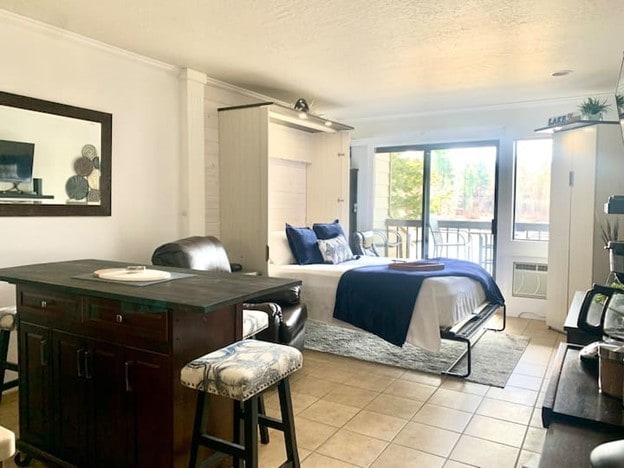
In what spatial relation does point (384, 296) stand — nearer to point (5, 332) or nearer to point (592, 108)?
point (5, 332)

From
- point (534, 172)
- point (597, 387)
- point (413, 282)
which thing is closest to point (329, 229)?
point (413, 282)

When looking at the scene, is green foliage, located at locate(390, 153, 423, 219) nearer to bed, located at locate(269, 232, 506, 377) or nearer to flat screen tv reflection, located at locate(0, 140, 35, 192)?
bed, located at locate(269, 232, 506, 377)

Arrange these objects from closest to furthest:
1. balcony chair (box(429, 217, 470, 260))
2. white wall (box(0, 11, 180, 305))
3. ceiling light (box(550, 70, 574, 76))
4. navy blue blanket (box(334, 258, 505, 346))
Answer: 1. white wall (box(0, 11, 180, 305))
2. navy blue blanket (box(334, 258, 505, 346))
3. ceiling light (box(550, 70, 574, 76))
4. balcony chair (box(429, 217, 470, 260))

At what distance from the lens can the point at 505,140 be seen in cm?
557

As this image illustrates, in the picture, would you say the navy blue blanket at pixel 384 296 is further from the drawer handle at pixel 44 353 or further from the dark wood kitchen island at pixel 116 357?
the drawer handle at pixel 44 353

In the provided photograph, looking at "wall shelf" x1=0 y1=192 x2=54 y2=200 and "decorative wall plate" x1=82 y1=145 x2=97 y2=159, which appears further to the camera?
"decorative wall plate" x1=82 y1=145 x2=97 y2=159

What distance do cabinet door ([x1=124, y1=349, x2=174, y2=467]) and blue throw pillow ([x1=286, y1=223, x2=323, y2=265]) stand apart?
2.81 m

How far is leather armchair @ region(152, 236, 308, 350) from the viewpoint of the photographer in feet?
10.3

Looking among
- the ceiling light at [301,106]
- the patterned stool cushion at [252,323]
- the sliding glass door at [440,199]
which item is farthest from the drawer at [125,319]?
the sliding glass door at [440,199]

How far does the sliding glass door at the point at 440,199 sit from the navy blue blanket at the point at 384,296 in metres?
1.84

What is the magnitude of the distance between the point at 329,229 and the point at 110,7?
2.90 metres

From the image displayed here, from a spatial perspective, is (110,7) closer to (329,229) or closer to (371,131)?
(329,229)

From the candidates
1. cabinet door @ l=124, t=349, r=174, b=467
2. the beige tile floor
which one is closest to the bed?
the beige tile floor

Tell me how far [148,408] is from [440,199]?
195 inches
